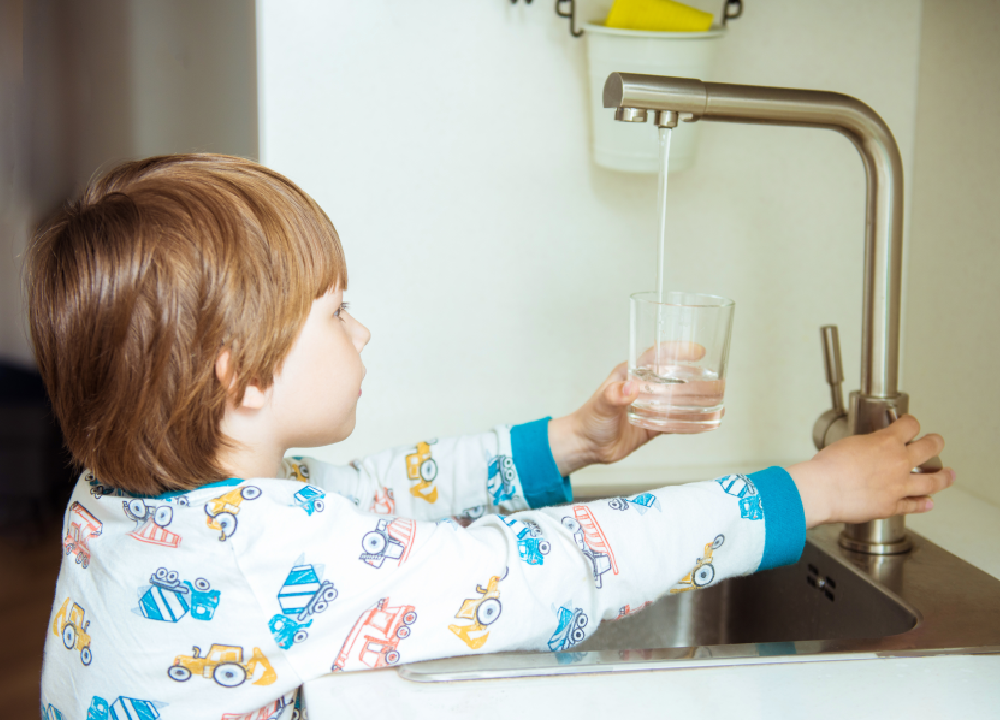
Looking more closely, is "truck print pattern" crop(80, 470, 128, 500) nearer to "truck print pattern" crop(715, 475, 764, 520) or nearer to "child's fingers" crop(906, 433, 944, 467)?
"truck print pattern" crop(715, 475, 764, 520)

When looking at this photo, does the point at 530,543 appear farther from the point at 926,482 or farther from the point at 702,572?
the point at 926,482

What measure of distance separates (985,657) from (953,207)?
1.90 feet

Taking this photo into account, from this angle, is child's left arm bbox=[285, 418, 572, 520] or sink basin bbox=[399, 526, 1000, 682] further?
child's left arm bbox=[285, 418, 572, 520]

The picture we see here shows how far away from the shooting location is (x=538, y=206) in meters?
1.08

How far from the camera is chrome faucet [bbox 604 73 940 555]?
70 cm

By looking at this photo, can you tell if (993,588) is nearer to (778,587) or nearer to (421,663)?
(778,587)

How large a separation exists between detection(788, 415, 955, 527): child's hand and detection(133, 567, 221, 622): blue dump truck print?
17.5 inches

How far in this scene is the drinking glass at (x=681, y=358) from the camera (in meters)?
0.73

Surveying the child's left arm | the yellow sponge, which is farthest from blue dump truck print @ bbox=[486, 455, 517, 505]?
the yellow sponge

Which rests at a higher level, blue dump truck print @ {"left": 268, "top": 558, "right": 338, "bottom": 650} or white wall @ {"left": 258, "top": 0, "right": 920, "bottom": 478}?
white wall @ {"left": 258, "top": 0, "right": 920, "bottom": 478}

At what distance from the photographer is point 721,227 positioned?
110 cm

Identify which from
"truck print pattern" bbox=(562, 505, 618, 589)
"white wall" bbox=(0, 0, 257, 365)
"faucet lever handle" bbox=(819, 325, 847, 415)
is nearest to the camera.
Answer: "truck print pattern" bbox=(562, 505, 618, 589)

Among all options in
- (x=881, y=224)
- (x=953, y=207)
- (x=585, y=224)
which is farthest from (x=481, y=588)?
(x=953, y=207)

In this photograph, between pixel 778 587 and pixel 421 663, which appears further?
pixel 778 587
